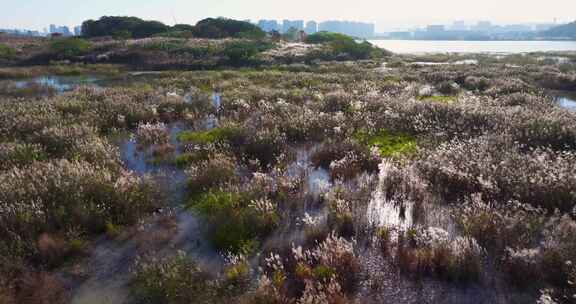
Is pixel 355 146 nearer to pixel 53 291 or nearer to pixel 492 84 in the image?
pixel 53 291

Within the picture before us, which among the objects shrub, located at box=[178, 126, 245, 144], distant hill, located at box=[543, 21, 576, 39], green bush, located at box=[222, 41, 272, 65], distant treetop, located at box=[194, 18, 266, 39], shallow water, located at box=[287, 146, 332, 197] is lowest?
shallow water, located at box=[287, 146, 332, 197]

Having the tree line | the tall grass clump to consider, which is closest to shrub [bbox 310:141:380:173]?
the tall grass clump

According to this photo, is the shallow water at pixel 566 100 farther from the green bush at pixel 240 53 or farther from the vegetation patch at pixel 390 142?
the green bush at pixel 240 53

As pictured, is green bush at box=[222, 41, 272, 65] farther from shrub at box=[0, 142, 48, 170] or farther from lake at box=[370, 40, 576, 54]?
lake at box=[370, 40, 576, 54]

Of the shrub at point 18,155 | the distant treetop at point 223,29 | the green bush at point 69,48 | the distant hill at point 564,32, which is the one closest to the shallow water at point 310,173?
the shrub at point 18,155

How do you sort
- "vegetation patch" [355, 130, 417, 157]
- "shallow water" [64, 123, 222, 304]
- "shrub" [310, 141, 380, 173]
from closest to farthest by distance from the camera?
1. "shallow water" [64, 123, 222, 304]
2. "shrub" [310, 141, 380, 173]
3. "vegetation patch" [355, 130, 417, 157]

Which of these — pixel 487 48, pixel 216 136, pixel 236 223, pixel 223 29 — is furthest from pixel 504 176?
pixel 487 48

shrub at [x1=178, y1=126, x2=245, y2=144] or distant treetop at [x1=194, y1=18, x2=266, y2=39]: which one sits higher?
distant treetop at [x1=194, y1=18, x2=266, y2=39]

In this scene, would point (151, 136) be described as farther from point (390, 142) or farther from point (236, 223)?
point (390, 142)
